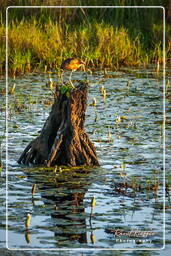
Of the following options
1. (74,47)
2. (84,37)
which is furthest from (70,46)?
(84,37)

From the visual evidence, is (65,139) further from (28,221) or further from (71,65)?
(28,221)

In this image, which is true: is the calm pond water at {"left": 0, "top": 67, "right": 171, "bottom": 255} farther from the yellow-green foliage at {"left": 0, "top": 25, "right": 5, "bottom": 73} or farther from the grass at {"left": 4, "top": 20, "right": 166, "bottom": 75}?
the grass at {"left": 4, "top": 20, "right": 166, "bottom": 75}

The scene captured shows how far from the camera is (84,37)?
1689cm

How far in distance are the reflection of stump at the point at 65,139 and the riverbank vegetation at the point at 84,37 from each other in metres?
5.98

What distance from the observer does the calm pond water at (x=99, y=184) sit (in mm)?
6812

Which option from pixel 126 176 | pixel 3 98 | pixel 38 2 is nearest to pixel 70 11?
pixel 38 2

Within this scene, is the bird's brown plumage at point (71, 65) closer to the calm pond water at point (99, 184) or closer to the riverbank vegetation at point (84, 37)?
the calm pond water at point (99, 184)

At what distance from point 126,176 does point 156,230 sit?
6.17 ft

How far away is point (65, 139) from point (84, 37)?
774 centimetres

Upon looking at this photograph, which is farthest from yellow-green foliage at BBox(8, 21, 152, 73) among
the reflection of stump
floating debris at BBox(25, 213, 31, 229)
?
floating debris at BBox(25, 213, 31, 229)

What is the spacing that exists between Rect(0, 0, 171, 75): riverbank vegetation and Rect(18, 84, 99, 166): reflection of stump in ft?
19.6

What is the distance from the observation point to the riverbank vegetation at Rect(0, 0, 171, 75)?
1631 centimetres

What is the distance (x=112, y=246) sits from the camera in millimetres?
6559

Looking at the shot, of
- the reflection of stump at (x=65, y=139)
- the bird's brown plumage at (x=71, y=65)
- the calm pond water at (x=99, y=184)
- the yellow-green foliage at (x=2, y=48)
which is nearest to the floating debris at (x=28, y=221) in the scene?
the calm pond water at (x=99, y=184)
